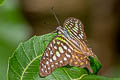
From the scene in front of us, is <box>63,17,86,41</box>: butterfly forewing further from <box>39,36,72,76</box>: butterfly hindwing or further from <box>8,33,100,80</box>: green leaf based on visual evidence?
<box>8,33,100,80</box>: green leaf

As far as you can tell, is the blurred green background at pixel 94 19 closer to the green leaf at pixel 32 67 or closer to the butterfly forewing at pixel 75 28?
the butterfly forewing at pixel 75 28

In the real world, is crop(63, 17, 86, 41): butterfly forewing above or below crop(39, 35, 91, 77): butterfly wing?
above

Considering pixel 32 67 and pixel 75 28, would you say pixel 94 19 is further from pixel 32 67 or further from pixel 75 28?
pixel 32 67

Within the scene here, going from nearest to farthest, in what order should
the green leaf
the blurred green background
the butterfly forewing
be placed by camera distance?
the green leaf → the butterfly forewing → the blurred green background

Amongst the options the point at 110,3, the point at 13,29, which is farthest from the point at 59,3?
the point at 13,29

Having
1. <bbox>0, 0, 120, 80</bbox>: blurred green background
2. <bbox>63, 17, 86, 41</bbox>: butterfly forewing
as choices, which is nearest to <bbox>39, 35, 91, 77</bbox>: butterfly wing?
<bbox>63, 17, 86, 41</bbox>: butterfly forewing

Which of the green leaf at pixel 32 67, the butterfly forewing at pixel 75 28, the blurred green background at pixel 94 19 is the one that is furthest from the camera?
the blurred green background at pixel 94 19

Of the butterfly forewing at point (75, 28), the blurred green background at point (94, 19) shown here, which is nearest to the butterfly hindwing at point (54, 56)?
the butterfly forewing at point (75, 28)

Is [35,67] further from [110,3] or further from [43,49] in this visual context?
[110,3]
